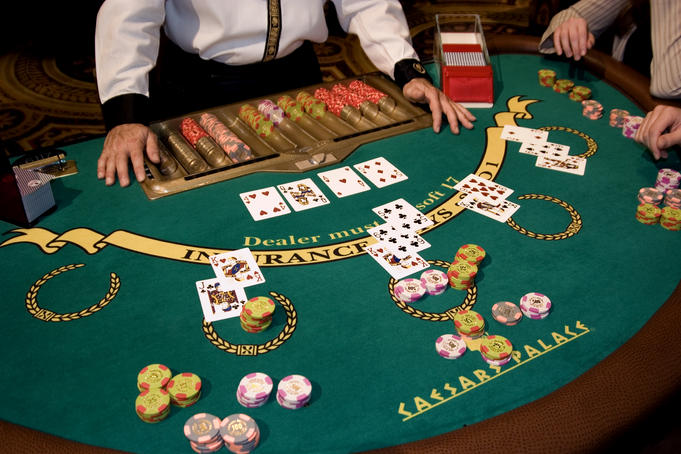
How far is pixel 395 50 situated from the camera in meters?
2.42

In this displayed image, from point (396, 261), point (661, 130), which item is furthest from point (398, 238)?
point (661, 130)

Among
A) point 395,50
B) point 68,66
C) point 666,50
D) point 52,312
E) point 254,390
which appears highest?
point 666,50

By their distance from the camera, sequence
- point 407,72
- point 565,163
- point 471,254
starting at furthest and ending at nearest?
point 407,72 < point 565,163 < point 471,254

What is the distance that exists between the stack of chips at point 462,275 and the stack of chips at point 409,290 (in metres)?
0.08

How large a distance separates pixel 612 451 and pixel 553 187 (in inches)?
37.7

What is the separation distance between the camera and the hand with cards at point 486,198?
5.76 feet

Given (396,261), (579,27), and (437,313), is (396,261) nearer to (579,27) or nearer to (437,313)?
(437,313)

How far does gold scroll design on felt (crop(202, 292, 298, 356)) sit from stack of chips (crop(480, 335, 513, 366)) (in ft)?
1.44

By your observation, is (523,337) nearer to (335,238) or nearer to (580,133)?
(335,238)

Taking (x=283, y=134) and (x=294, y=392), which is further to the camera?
(x=283, y=134)

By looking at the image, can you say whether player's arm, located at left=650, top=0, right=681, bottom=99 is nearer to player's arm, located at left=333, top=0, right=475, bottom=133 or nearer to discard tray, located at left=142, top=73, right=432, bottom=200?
player's arm, located at left=333, top=0, right=475, bottom=133

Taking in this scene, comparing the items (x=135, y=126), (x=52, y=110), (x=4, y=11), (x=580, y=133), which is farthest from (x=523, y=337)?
(x=4, y=11)

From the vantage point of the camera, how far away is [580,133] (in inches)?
85.5

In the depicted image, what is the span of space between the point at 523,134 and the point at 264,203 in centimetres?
103
